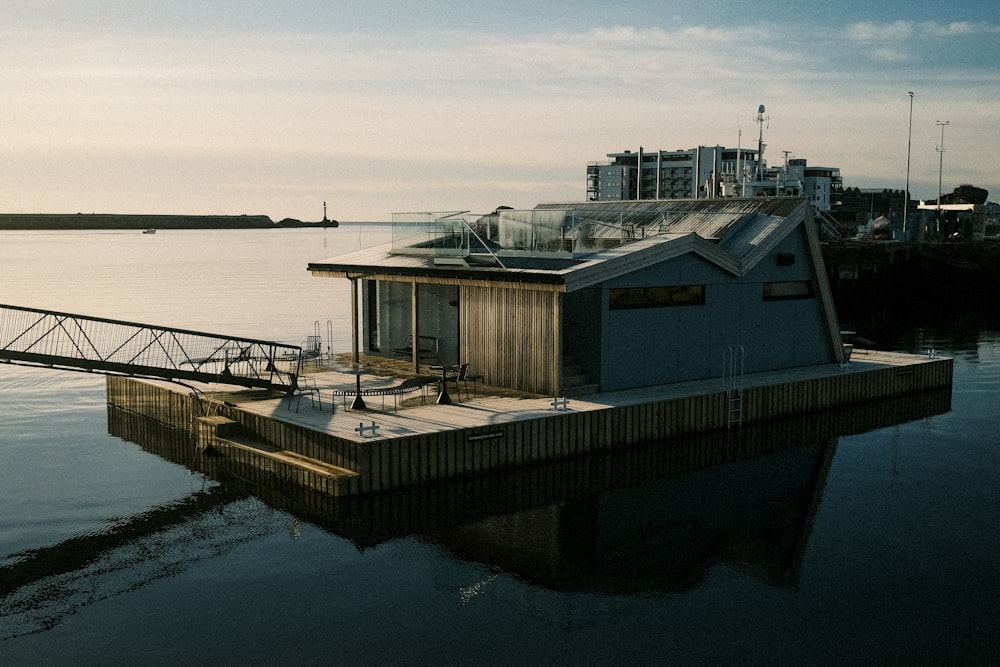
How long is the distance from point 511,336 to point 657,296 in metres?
4.52

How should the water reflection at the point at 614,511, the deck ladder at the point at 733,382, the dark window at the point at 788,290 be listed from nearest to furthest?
1. the water reflection at the point at 614,511
2. the deck ladder at the point at 733,382
3. the dark window at the point at 788,290

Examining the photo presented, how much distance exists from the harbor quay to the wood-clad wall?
1.88 ft

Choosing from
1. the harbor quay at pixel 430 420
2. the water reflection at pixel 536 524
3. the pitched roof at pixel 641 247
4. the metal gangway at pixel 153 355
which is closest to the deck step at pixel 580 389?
the harbor quay at pixel 430 420

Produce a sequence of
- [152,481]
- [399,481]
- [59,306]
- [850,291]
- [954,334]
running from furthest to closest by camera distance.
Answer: [850,291], [59,306], [954,334], [152,481], [399,481]

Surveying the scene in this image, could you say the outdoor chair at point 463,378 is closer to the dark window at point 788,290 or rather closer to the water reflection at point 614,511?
the water reflection at point 614,511

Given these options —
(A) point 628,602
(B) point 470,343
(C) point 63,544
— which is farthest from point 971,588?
(C) point 63,544

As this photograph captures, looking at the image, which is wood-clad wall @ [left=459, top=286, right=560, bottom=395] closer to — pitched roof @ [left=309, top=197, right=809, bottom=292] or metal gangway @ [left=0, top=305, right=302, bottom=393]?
pitched roof @ [left=309, top=197, right=809, bottom=292]

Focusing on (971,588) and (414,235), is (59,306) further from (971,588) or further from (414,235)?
(971,588)

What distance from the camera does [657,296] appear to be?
27.7 metres

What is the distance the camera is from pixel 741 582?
1745cm

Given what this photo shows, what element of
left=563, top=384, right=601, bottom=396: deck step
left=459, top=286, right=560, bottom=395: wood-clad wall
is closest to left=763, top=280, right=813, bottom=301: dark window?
left=563, top=384, right=601, bottom=396: deck step

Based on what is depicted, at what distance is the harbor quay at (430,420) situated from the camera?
2114 cm

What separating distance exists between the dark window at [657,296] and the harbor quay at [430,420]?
2474mm

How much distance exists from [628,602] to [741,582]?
2.41 metres
